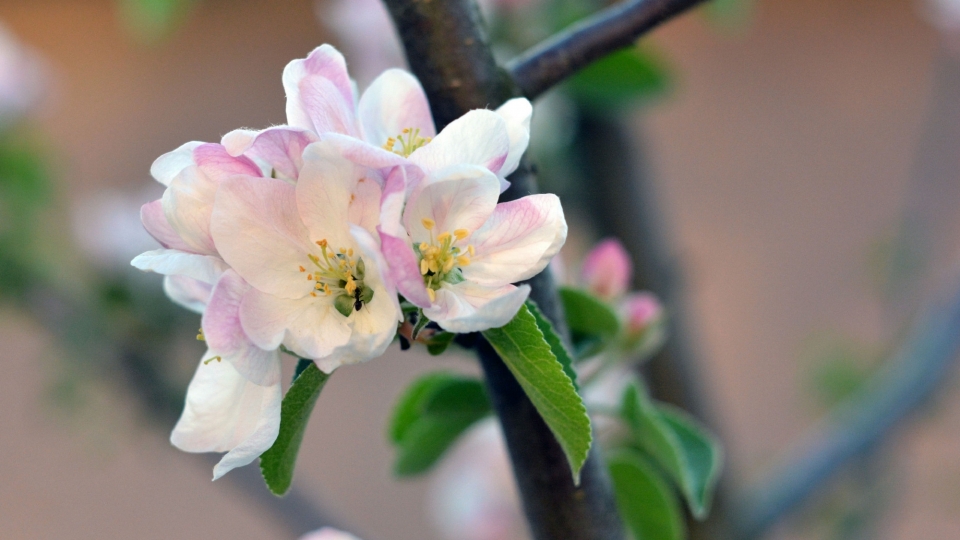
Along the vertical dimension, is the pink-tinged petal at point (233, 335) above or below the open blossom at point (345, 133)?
below

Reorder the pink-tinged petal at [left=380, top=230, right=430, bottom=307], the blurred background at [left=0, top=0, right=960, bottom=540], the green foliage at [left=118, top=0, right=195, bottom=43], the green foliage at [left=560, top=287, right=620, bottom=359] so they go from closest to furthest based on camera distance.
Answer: the pink-tinged petal at [left=380, top=230, right=430, bottom=307] → the green foliage at [left=560, top=287, right=620, bottom=359] → the green foliage at [left=118, top=0, right=195, bottom=43] → the blurred background at [left=0, top=0, right=960, bottom=540]

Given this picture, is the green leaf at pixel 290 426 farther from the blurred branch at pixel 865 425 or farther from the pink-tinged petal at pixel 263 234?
the blurred branch at pixel 865 425

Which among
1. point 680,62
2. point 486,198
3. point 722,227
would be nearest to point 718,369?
point 722,227

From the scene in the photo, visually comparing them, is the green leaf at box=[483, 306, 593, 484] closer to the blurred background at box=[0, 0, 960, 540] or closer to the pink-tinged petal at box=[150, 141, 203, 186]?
the pink-tinged petal at box=[150, 141, 203, 186]

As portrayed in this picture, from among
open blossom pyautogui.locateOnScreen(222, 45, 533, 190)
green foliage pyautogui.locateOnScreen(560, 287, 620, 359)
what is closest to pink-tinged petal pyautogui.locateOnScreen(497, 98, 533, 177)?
open blossom pyautogui.locateOnScreen(222, 45, 533, 190)

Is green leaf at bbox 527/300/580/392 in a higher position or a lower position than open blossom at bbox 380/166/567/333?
lower

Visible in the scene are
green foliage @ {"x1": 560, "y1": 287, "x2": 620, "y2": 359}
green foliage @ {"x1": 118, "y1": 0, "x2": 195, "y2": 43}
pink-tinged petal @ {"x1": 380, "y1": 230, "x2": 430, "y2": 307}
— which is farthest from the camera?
green foliage @ {"x1": 118, "y1": 0, "x2": 195, "y2": 43}

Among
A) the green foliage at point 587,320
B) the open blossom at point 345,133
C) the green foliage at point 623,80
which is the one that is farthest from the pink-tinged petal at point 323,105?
the green foliage at point 623,80

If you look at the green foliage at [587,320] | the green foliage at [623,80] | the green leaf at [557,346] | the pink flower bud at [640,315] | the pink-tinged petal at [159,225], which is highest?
the pink-tinged petal at [159,225]
